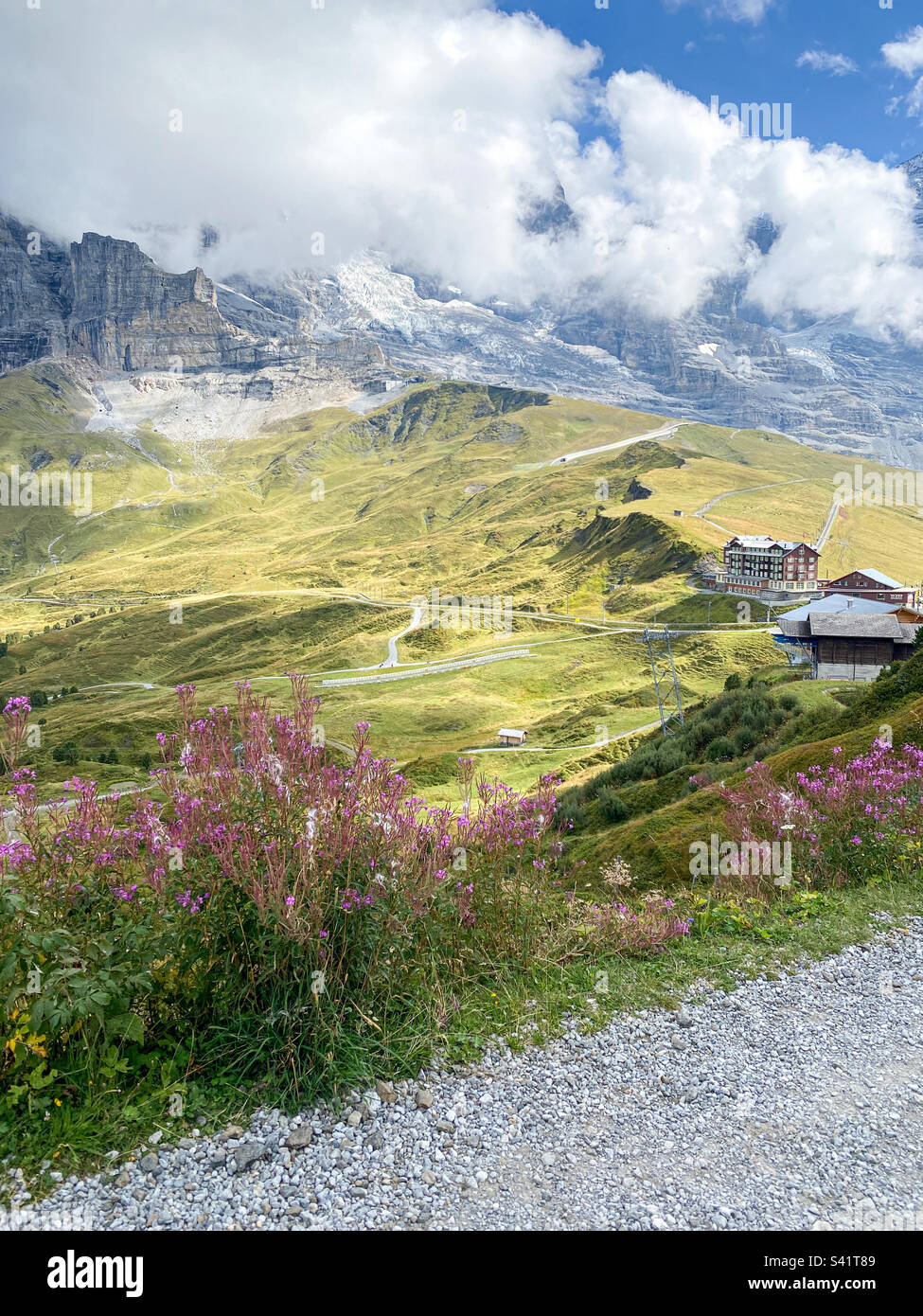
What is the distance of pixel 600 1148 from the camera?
5035mm

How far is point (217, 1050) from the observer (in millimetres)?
5555

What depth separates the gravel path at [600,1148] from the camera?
448 centimetres

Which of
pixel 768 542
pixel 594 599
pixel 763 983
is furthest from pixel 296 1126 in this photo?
pixel 594 599

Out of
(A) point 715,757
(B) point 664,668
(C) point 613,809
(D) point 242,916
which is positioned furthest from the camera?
(B) point 664,668

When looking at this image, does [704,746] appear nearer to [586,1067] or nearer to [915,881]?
[915,881]

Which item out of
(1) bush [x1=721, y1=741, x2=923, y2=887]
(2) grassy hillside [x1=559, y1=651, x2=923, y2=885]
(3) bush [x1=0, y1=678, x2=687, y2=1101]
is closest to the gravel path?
(3) bush [x1=0, y1=678, x2=687, y2=1101]

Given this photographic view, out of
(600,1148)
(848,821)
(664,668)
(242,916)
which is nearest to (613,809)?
(848,821)

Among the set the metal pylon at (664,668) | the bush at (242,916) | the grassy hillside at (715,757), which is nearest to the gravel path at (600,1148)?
the bush at (242,916)

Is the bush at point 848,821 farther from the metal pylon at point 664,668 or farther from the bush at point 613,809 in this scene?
the metal pylon at point 664,668

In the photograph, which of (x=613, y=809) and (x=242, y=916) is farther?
(x=613, y=809)

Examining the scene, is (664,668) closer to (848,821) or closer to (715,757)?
(715,757)

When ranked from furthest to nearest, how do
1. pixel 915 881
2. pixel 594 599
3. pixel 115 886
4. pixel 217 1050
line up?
1. pixel 594 599
2. pixel 915 881
3. pixel 115 886
4. pixel 217 1050

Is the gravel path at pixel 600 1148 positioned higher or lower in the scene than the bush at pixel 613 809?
higher
